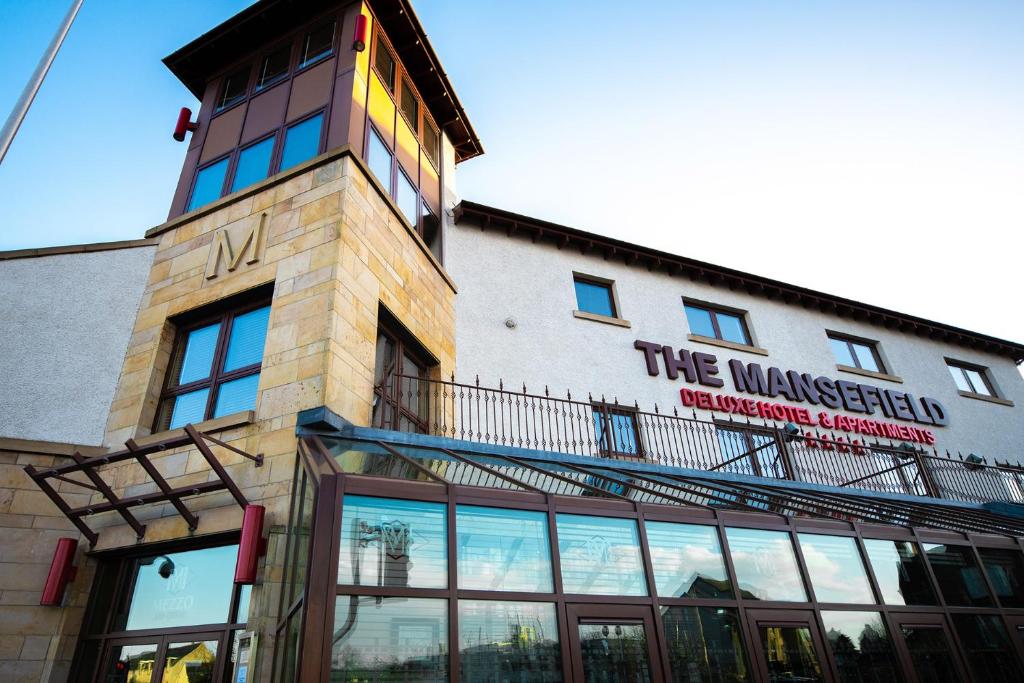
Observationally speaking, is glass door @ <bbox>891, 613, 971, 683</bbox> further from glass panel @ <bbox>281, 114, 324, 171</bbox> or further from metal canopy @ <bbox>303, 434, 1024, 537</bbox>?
glass panel @ <bbox>281, 114, 324, 171</bbox>

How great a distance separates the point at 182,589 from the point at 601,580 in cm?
518

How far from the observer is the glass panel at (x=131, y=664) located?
7375 mm

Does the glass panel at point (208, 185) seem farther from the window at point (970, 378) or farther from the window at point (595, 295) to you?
the window at point (970, 378)

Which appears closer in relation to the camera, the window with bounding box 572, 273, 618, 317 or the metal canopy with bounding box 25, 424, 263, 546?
the metal canopy with bounding box 25, 424, 263, 546

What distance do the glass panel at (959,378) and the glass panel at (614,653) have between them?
707 inches

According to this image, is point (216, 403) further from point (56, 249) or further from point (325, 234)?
point (56, 249)

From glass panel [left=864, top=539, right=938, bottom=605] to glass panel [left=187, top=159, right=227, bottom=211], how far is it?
38.9ft

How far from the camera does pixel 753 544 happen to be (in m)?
7.49

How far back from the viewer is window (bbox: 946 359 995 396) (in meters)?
19.5

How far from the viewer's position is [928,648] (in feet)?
24.8

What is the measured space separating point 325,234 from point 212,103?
6.38 meters

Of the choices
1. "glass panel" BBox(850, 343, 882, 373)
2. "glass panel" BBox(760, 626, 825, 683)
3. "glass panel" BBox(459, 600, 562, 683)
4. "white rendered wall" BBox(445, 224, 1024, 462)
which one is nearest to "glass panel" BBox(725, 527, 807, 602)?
"glass panel" BBox(760, 626, 825, 683)

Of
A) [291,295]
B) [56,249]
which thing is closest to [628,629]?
[291,295]

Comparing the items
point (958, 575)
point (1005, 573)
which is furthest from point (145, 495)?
point (1005, 573)
